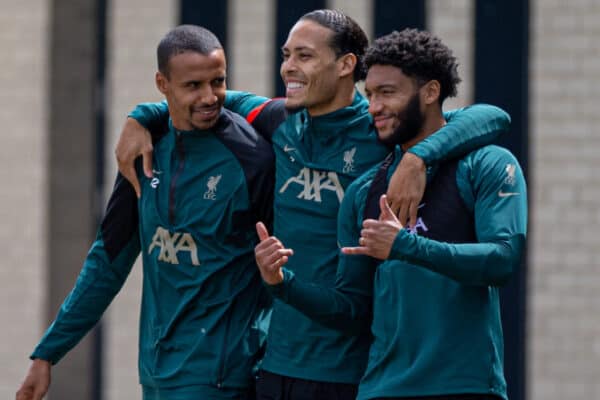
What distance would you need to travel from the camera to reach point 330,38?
409 centimetres

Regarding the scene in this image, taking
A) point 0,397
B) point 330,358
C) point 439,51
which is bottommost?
point 0,397

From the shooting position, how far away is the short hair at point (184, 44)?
418cm

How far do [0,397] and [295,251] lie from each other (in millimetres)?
5067

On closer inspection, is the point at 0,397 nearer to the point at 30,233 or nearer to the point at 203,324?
the point at 30,233

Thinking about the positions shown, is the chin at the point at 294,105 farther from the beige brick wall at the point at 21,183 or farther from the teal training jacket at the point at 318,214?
the beige brick wall at the point at 21,183

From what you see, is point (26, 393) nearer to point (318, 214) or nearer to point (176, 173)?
point (176, 173)

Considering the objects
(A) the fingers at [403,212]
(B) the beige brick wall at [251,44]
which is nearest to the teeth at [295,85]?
(A) the fingers at [403,212]

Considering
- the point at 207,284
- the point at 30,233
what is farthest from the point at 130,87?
the point at 207,284

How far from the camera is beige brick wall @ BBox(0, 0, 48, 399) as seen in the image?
855 cm

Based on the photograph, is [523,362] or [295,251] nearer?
[295,251]

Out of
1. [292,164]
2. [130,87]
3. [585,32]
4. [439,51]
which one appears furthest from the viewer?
[130,87]

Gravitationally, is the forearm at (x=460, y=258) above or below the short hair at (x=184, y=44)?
below

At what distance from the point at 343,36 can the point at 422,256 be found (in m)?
0.94

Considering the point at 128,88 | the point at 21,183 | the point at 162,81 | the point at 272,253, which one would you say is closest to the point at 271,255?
the point at 272,253
